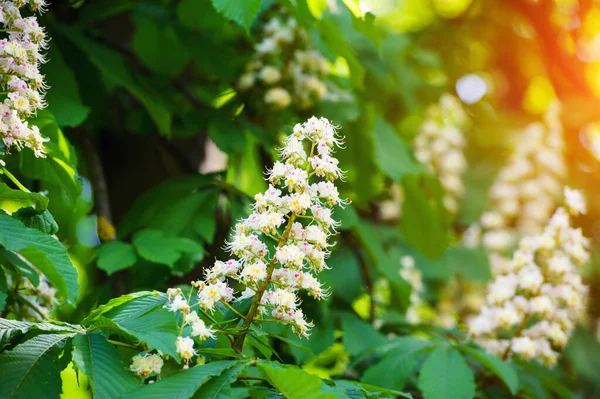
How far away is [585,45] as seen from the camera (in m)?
5.43

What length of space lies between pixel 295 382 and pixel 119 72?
1.65m

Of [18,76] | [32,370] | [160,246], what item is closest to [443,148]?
[160,246]

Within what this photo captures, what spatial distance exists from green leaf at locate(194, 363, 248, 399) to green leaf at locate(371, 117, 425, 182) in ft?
5.65

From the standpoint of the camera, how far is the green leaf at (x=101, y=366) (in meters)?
1.35

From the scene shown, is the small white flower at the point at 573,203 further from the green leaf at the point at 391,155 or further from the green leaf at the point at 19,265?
the green leaf at the point at 19,265

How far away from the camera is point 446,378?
2.24 m

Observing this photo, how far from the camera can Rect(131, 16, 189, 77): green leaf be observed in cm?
305

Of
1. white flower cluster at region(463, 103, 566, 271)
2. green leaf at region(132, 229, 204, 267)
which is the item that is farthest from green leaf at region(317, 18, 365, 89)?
white flower cluster at region(463, 103, 566, 271)

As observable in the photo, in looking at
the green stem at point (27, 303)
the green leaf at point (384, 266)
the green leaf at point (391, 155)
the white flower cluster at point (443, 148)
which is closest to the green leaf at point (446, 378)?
the green leaf at point (384, 266)

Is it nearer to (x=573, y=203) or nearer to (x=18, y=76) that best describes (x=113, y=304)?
(x=18, y=76)

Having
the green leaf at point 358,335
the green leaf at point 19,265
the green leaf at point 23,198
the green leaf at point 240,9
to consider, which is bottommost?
the green leaf at point 358,335

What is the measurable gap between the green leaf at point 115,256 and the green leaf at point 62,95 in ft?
1.40

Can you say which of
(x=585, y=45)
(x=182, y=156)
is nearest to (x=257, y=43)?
(x=182, y=156)

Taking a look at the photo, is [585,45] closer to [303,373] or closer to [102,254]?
[102,254]
